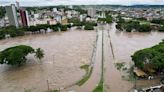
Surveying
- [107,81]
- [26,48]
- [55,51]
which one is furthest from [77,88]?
[55,51]

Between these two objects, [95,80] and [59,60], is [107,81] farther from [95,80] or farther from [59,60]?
[59,60]

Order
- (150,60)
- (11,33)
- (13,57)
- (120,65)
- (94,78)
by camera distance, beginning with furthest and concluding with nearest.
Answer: (11,33) → (120,65) → (13,57) → (94,78) → (150,60)

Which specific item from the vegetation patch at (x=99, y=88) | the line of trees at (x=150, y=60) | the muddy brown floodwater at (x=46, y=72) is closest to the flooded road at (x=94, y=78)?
the vegetation patch at (x=99, y=88)

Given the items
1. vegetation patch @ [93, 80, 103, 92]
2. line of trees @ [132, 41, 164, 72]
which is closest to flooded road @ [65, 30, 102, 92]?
vegetation patch @ [93, 80, 103, 92]

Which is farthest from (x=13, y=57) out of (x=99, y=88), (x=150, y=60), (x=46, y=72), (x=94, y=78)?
(x=150, y=60)

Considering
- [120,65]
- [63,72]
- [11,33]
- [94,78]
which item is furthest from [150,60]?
[11,33]

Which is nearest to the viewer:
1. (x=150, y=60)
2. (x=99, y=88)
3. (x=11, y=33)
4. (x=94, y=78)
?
(x=99, y=88)

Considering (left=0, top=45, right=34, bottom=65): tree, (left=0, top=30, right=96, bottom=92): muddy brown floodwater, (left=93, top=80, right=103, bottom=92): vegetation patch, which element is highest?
(left=0, top=45, right=34, bottom=65): tree

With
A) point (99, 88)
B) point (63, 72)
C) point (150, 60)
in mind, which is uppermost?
point (150, 60)

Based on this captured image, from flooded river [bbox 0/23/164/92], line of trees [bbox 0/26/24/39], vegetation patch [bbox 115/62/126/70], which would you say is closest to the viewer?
flooded river [bbox 0/23/164/92]

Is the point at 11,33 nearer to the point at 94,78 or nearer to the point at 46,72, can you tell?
the point at 46,72

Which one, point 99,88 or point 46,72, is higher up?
point 99,88

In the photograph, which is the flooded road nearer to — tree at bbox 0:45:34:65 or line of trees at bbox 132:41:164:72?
line of trees at bbox 132:41:164:72

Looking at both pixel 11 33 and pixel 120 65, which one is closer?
pixel 120 65
